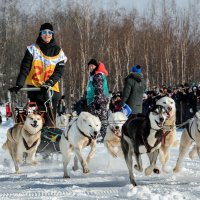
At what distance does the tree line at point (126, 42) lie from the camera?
25.1m

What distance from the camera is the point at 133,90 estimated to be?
6.27 m

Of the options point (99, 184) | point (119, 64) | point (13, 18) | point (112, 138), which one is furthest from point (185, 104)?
point (13, 18)

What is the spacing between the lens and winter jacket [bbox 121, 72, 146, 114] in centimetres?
620

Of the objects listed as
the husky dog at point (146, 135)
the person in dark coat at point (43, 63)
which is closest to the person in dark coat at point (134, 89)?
the person in dark coat at point (43, 63)

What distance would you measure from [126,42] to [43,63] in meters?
22.0

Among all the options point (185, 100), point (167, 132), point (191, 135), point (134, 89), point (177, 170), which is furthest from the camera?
point (185, 100)

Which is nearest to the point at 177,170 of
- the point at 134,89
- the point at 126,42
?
the point at 134,89

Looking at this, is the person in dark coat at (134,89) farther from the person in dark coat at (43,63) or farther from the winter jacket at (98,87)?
the person in dark coat at (43,63)

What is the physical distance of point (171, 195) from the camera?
129 inches

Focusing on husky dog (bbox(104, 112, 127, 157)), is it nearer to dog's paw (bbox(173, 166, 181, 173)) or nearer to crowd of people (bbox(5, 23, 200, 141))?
crowd of people (bbox(5, 23, 200, 141))

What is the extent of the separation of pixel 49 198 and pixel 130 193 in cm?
65

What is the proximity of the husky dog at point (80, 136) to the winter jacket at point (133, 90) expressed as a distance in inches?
60.3

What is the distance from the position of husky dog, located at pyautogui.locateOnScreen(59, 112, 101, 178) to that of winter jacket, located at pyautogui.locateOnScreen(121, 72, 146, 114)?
153 cm

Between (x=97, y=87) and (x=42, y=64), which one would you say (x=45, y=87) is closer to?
(x=42, y=64)
